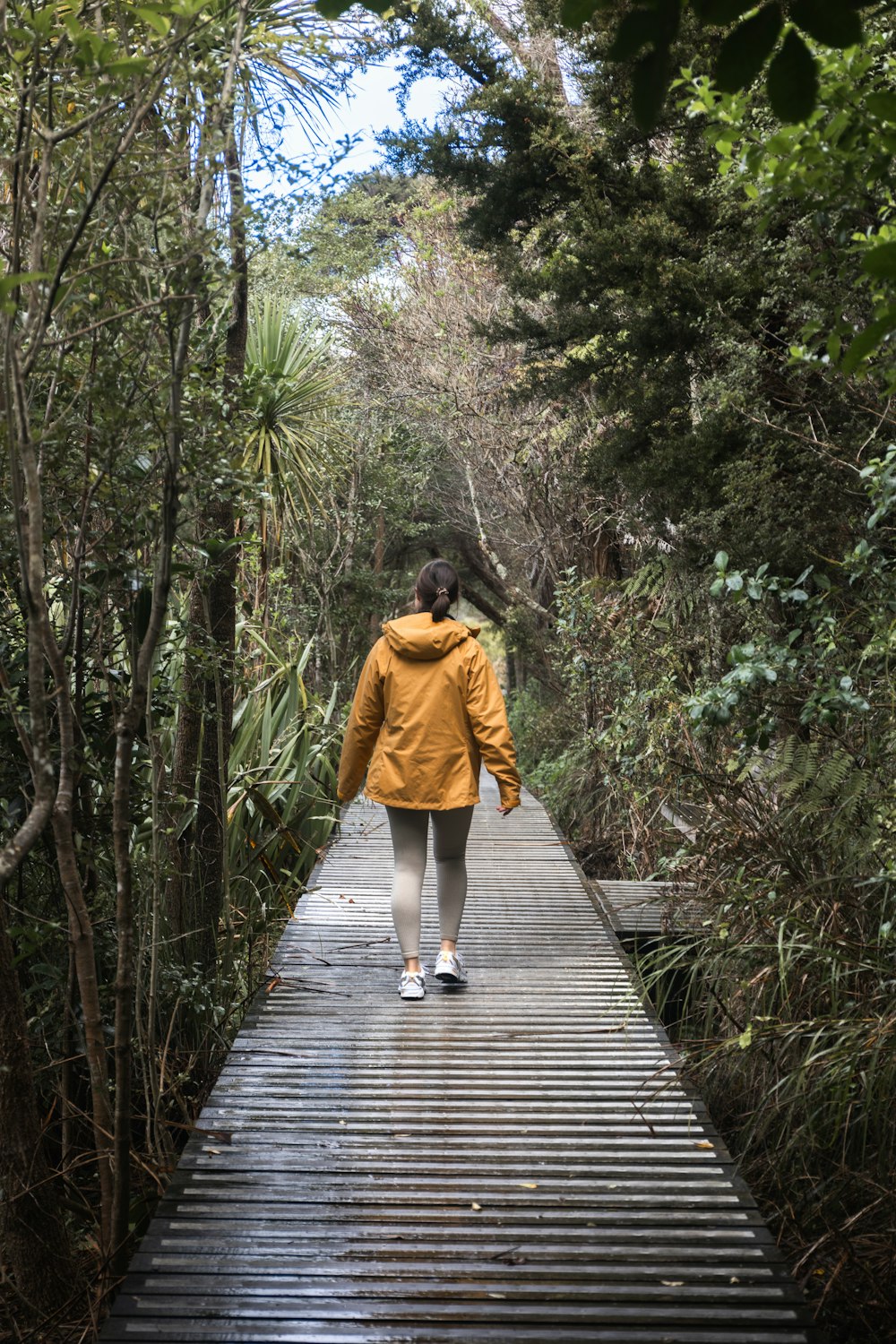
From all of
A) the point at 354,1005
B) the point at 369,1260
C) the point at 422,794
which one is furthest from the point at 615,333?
the point at 369,1260

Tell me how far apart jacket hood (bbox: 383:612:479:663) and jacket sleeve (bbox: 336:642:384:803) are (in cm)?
12

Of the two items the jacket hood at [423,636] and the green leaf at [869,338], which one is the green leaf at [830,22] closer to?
the green leaf at [869,338]

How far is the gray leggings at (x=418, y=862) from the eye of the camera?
183 inches

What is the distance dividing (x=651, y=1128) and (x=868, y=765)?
1463 millimetres

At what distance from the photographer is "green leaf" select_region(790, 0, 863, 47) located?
1638mm

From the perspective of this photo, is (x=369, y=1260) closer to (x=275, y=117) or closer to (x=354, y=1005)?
(x=354, y=1005)

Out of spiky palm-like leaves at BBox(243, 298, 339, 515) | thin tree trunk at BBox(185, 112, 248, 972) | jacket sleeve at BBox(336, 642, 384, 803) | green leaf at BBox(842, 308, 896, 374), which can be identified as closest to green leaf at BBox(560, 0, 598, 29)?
green leaf at BBox(842, 308, 896, 374)

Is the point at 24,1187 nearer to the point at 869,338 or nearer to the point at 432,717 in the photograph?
the point at 432,717

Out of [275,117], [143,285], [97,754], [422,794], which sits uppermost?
[275,117]

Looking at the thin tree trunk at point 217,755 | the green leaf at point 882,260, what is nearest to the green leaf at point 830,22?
the green leaf at point 882,260

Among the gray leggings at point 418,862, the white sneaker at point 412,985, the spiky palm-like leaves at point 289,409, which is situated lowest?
the white sneaker at point 412,985

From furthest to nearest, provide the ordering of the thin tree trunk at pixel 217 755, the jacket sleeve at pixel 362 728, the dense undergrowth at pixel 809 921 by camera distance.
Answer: the jacket sleeve at pixel 362 728 → the thin tree trunk at pixel 217 755 → the dense undergrowth at pixel 809 921

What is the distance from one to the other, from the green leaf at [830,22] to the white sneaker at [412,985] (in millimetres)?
3664

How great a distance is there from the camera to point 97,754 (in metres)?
3.53
